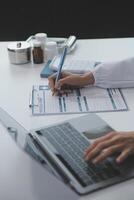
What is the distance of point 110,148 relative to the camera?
2.77ft

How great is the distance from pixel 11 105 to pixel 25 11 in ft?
6.12

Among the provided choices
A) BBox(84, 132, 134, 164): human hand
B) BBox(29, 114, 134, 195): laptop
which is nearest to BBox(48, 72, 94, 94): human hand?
BBox(29, 114, 134, 195): laptop

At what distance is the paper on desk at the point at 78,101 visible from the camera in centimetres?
111

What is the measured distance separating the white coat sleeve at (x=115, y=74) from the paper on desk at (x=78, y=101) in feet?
0.10

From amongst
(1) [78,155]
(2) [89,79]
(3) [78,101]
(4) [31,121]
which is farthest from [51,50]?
(1) [78,155]

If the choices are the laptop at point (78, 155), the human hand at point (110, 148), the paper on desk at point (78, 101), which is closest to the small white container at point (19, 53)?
the paper on desk at point (78, 101)

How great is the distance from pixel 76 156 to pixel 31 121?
0.23 m

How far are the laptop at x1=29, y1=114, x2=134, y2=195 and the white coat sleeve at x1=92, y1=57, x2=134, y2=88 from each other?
0.80ft

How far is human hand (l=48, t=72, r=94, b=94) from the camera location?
123cm

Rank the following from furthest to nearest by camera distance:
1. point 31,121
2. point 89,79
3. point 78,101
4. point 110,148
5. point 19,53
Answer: point 19,53, point 89,79, point 78,101, point 31,121, point 110,148

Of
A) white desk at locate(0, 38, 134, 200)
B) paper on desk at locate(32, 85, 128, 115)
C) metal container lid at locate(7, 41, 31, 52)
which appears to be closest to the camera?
white desk at locate(0, 38, 134, 200)

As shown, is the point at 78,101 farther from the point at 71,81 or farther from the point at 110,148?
the point at 110,148

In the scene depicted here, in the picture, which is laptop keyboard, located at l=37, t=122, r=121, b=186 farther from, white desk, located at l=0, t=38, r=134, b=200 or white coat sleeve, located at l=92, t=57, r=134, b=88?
white coat sleeve, located at l=92, t=57, r=134, b=88

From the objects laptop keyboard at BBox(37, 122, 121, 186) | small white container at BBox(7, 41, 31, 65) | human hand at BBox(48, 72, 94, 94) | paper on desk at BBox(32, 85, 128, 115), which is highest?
small white container at BBox(7, 41, 31, 65)
